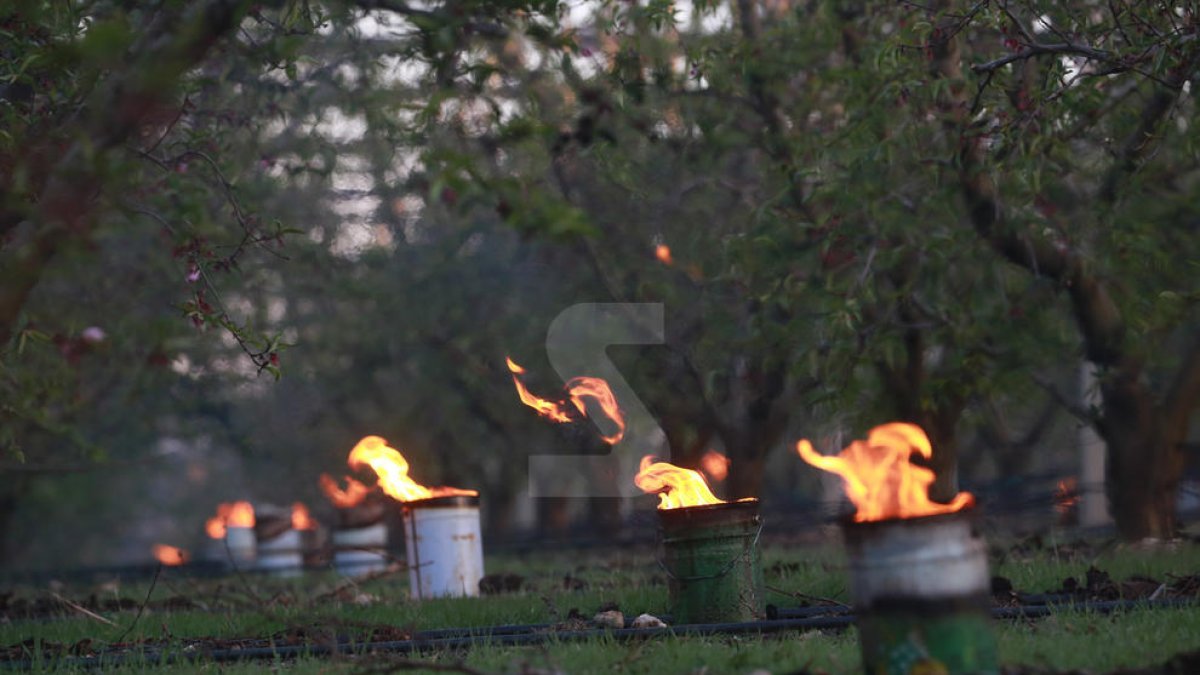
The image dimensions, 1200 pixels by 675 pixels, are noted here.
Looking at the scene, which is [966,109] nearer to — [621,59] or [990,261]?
[990,261]

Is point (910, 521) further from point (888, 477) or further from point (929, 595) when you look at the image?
point (888, 477)

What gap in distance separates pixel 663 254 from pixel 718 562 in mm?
7981

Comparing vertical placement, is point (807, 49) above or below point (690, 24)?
below

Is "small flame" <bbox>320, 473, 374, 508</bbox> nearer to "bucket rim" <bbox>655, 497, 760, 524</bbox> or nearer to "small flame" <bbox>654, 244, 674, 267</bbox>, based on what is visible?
"small flame" <bbox>654, 244, 674, 267</bbox>

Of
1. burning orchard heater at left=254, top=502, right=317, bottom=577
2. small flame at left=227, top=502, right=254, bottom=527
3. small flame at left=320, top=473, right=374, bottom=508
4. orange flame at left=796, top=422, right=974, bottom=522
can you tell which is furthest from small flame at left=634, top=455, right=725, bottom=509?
small flame at left=227, top=502, right=254, bottom=527

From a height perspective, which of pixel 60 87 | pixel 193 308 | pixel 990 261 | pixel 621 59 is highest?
pixel 621 59

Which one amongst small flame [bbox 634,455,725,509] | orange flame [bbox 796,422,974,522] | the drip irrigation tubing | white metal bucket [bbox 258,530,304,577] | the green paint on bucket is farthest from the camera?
white metal bucket [bbox 258,530,304,577]

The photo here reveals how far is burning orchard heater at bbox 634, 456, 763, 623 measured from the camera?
25.2ft

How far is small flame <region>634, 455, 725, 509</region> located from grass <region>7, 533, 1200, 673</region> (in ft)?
2.71

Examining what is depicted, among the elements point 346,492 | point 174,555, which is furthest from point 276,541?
point 346,492

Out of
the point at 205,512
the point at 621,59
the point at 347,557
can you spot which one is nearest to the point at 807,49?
the point at 621,59

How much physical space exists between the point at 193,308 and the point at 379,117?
6346mm

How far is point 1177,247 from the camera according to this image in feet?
43.8

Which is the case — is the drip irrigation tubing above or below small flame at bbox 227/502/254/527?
below
